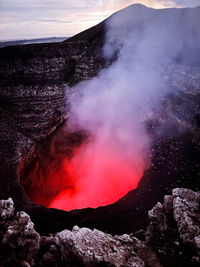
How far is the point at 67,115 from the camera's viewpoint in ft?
53.4

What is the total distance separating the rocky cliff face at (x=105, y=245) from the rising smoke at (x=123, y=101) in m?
6.73

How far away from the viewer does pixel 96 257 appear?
19.6 feet

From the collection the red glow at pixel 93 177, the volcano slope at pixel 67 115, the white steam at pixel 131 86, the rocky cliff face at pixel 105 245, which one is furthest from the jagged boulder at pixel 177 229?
the red glow at pixel 93 177

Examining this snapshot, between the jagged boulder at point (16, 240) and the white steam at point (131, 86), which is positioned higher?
the white steam at point (131, 86)

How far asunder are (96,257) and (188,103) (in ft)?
30.5

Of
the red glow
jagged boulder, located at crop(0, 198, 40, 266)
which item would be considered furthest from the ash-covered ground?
the red glow

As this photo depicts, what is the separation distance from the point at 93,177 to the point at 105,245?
10962 mm

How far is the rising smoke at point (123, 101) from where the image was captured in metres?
14.4

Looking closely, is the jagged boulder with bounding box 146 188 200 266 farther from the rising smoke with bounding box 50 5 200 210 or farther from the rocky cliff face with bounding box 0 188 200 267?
the rising smoke with bounding box 50 5 200 210

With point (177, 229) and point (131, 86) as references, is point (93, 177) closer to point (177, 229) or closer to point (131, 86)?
point (131, 86)

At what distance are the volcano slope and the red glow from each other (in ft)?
5.68

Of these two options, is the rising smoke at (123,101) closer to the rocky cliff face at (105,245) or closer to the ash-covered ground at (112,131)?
the ash-covered ground at (112,131)

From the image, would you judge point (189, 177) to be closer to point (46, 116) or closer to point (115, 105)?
point (115, 105)

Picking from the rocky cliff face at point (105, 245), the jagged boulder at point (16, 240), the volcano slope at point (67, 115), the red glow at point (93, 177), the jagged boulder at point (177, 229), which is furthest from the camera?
the red glow at point (93, 177)
